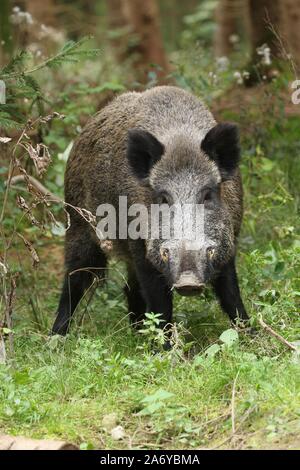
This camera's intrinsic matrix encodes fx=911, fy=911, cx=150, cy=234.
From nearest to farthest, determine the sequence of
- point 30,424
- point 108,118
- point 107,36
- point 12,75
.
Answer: point 30,424, point 12,75, point 108,118, point 107,36

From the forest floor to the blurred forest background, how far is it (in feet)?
0.03

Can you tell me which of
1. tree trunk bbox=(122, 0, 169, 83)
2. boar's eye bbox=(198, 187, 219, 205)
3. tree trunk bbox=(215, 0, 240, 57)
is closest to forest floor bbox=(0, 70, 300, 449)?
boar's eye bbox=(198, 187, 219, 205)

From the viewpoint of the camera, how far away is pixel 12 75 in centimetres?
622

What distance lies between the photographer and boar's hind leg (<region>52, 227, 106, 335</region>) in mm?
7484

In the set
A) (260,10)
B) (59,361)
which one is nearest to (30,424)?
(59,361)

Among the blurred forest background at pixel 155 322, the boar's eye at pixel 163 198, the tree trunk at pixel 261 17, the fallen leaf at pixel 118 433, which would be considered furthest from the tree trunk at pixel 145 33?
the fallen leaf at pixel 118 433

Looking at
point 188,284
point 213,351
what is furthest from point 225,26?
point 213,351

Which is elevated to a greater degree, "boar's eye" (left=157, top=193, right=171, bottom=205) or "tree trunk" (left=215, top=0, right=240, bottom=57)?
"tree trunk" (left=215, top=0, right=240, bottom=57)

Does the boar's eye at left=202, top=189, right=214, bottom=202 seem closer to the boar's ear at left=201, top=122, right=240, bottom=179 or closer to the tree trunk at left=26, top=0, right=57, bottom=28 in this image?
the boar's ear at left=201, top=122, right=240, bottom=179

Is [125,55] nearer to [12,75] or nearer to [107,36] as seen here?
[107,36]

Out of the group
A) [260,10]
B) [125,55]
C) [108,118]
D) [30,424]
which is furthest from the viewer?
[125,55]

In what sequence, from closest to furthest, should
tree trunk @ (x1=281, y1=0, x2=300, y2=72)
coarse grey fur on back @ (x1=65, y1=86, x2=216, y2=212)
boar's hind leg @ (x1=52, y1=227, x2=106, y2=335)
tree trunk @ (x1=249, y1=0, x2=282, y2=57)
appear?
coarse grey fur on back @ (x1=65, y1=86, x2=216, y2=212) < boar's hind leg @ (x1=52, y1=227, x2=106, y2=335) < tree trunk @ (x1=249, y1=0, x2=282, y2=57) < tree trunk @ (x1=281, y1=0, x2=300, y2=72)
